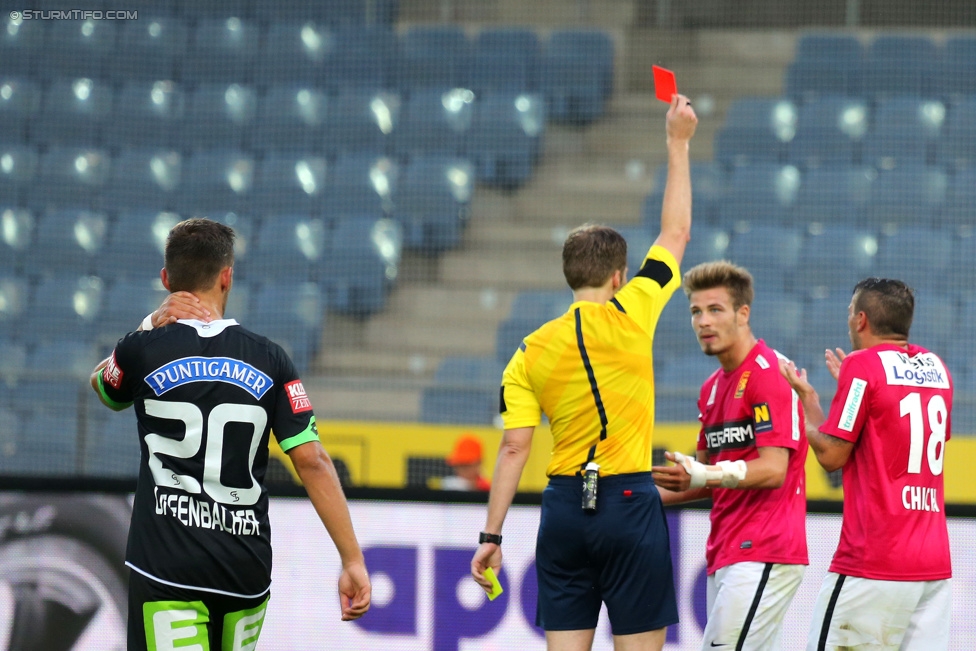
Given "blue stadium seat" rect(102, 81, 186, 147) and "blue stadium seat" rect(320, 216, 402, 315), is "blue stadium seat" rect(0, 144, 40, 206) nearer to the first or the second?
"blue stadium seat" rect(102, 81, 186, 147)

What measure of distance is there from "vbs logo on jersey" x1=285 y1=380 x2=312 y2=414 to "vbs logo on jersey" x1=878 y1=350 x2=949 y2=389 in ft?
6.10

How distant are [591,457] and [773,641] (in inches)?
37.1

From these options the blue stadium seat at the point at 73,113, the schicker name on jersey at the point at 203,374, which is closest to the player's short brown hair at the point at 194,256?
the schicker name on jersey at the point at 203,374

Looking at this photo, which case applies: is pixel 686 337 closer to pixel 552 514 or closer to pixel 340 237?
pixel 340 237

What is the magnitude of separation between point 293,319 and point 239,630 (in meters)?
5.67

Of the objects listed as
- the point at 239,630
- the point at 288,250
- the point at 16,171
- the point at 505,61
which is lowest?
the point at 239,630

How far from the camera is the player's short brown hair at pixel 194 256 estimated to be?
2828 mm

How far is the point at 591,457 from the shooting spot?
126 inches

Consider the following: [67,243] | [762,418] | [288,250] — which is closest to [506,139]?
[288,250]

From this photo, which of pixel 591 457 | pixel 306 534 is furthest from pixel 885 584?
pixel 306 534

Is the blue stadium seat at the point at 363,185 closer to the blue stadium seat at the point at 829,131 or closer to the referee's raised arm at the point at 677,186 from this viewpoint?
the blue stadium seat at the point at 829,131

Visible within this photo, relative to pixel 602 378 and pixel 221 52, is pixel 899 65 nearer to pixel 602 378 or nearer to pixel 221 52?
pixel 221 52

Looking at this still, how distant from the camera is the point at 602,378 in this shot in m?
3.20

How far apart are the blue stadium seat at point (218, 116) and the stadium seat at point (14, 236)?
1.47 metres
